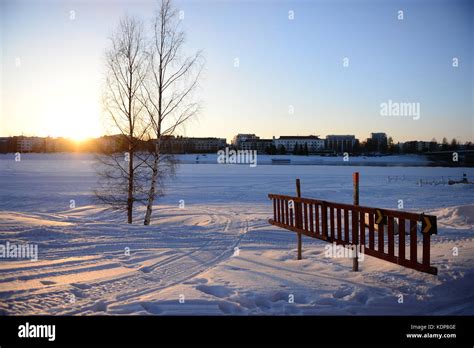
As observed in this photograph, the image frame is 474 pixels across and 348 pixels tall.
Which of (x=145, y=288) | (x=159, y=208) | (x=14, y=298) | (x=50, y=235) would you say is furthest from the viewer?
(x=159, y=208)

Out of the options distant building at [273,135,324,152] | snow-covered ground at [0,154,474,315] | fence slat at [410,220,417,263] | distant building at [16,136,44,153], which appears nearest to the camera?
snow-covered ground at [0,154,474,315]

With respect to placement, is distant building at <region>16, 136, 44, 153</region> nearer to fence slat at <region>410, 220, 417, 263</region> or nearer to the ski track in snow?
the ski track in snow

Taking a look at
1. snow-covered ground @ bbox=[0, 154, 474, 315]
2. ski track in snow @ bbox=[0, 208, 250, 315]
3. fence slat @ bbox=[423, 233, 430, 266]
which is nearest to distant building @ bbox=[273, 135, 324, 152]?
snow-covered ground @ bbox=[0, 154, 474, 315]

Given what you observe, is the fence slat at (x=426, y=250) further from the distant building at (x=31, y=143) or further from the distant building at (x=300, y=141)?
the distant building at (x=31, y=143)

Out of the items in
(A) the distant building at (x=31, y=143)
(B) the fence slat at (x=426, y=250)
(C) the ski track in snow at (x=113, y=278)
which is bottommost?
(C) the ski track in snow at (x=113, y=278)

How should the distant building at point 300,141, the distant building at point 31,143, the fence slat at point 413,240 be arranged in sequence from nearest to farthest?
1. the fence slat at point 413,240
2. the distant building at point 31,143
3. the distant building at point 300,141

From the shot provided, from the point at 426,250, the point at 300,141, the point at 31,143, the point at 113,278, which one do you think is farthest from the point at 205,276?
the point at 31,143

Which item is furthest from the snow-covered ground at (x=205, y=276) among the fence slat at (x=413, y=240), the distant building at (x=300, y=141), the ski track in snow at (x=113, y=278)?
the distant building at (x=300, y=141)

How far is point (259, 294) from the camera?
17.5 feet

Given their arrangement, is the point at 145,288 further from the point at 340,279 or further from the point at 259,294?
the point at 340,279

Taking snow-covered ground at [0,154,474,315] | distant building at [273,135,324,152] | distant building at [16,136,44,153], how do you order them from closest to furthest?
snow-covered ground at [0,154,474,315] → distant building at [16,136,44,153] → distant building at [273,135,324,152]
